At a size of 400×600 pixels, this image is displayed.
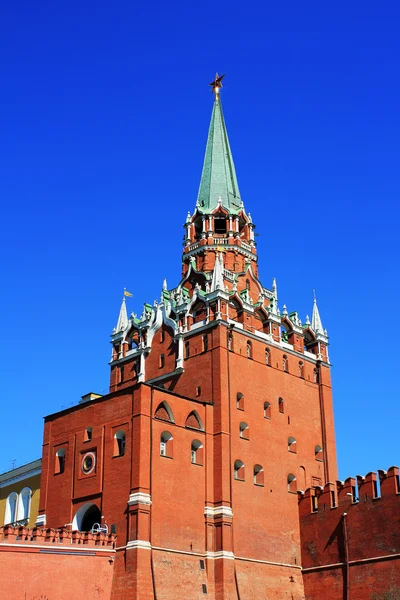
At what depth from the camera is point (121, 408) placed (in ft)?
168

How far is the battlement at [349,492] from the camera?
50.8 meters

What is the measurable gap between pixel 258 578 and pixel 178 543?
6141 millimetres

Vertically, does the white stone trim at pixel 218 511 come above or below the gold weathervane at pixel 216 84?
below

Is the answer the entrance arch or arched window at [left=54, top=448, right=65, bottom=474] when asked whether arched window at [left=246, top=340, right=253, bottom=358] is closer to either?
arched window at [left=54, top=448, right=65, bottom=474]

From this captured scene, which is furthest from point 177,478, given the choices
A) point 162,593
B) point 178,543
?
point 162,593

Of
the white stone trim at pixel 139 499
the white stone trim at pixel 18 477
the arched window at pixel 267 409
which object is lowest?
the white stone trim at pixel 139 499

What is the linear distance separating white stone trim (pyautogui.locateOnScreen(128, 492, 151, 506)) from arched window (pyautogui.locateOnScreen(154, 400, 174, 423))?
17.5ft

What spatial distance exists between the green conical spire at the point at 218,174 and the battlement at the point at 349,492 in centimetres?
2230

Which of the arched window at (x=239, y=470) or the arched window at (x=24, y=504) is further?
the arched window at (x=24, y=504)

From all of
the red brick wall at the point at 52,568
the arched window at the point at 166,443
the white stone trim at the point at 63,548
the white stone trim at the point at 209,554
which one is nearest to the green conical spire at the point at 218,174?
the arched window at the point at 166,443

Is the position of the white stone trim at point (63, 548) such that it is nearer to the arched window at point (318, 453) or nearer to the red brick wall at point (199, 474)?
the red brick wall at point (199, 474)

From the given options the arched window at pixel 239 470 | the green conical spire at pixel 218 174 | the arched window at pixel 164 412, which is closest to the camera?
the arched window at pixel 164 412

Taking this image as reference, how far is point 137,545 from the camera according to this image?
46.1 m

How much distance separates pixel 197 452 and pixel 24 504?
17354 millimetres
